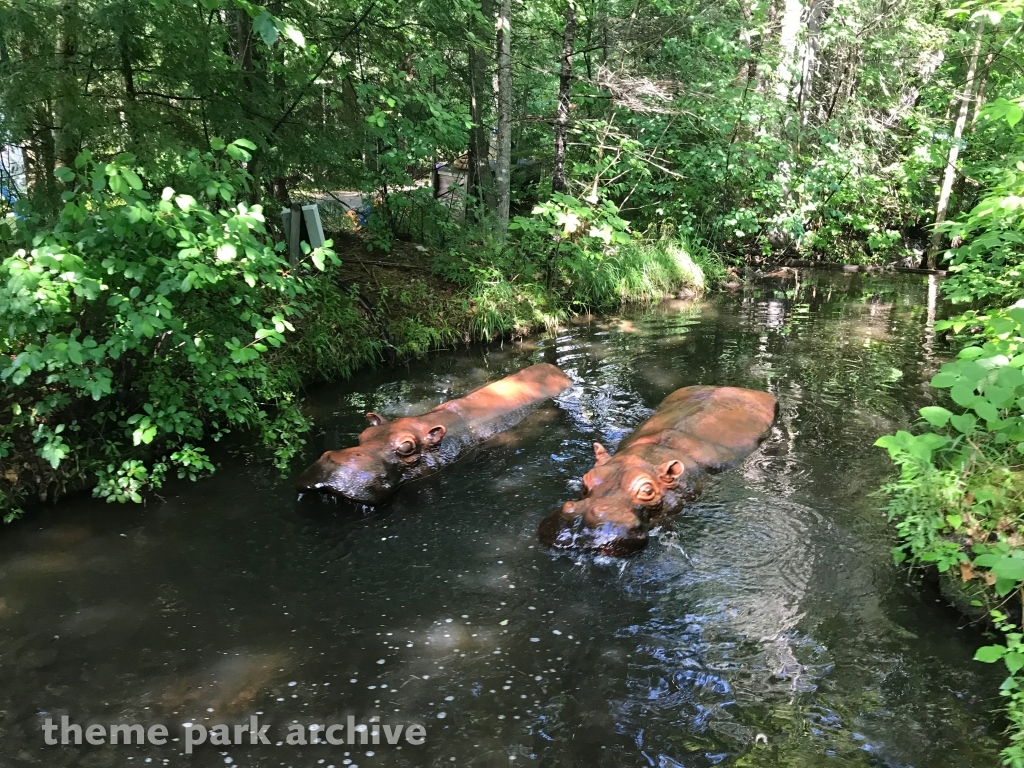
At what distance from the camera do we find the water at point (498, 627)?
3.92m

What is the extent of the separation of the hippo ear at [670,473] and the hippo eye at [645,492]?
0.27 metres

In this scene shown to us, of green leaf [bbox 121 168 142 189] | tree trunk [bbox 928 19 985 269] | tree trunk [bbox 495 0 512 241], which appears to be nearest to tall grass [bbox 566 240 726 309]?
tree trunk [bbox 495 0 512 241]

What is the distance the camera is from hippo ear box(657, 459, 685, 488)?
244 inches

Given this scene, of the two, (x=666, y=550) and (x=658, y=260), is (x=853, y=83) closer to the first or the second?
(x=658, y=260)

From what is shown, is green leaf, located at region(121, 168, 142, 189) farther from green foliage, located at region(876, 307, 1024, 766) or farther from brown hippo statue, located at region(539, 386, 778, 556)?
green foliage, located at region(876, 307, 1024, 766)

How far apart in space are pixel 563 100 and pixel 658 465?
938cm

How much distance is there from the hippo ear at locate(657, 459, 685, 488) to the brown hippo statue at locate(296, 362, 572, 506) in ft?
7.47

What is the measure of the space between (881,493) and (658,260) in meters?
9.97

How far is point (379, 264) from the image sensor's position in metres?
12.5

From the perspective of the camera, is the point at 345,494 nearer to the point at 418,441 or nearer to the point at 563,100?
the point at 418,441

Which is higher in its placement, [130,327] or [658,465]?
[130,327]

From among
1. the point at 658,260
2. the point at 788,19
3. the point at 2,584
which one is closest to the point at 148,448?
the point at 2,584

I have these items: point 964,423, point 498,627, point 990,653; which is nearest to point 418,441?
point 498,627

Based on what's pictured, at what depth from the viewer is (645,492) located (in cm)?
591
